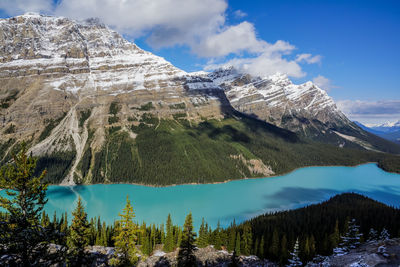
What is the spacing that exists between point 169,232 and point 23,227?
146 ft

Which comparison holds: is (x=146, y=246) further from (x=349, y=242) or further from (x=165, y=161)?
(x=165, y=161)

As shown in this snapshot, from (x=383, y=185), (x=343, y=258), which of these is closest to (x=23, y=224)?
(x=343, y=258)

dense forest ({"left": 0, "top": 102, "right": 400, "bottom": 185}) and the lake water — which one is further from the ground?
dense forest ({"left": 0, "top": 102, "right": 400, "bottom": 185})

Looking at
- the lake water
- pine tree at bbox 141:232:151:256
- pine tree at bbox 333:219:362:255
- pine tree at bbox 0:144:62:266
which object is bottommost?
the lake water

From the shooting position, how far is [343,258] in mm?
23750

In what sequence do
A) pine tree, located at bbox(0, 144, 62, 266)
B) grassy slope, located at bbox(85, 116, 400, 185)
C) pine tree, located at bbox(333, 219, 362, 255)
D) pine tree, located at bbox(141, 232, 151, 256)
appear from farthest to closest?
grassy slope, located at bbox(85, 116, 400, 185), pine tree, located at bbox(141, 232, 151, 256), pine tree, located at bbox(333, 219, 362, 255), pine tree, located at bbox(0, 144, 62, 266)

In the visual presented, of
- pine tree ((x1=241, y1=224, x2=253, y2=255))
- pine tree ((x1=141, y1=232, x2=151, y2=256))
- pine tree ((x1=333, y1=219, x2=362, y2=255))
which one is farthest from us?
pine tree ((x1=241, y1=224, x2=253, y2=255))

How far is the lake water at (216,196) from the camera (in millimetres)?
96250

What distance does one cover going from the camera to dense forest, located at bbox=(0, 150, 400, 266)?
37.5 feet

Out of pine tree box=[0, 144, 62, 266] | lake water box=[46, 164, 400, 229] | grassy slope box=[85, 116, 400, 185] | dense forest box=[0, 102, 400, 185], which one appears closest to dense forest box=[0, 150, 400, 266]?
pine tree box=[0, 144, 62, 266]

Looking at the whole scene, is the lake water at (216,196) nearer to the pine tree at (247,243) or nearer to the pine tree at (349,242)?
the pine tree at (247,243)

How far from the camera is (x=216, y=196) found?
124 m

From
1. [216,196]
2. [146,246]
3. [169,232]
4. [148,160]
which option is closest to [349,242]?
Result: [169,232]

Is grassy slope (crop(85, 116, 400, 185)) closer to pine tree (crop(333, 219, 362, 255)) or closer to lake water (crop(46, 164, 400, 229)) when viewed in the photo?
lake water (crop(46, 164, 400, 229))
